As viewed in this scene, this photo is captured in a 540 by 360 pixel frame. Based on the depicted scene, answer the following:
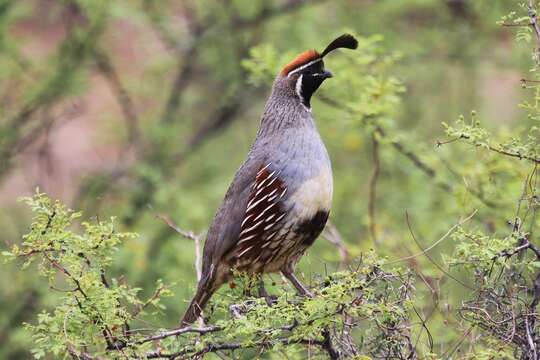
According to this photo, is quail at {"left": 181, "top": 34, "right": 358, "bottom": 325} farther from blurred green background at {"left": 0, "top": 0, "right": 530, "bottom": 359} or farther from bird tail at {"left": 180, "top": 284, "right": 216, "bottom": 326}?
blurred green background at {"left": 0, "top": 0, "right": 530, "bottom": 359}

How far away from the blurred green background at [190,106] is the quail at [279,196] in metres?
1.44

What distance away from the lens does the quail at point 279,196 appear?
441 centimetres

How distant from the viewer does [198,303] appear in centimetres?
439

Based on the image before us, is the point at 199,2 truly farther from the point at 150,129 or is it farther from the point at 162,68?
the point at 150,129

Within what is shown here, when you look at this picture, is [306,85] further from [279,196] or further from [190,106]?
[190,106]

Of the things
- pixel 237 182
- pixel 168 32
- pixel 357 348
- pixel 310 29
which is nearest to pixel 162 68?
pixel 168 32

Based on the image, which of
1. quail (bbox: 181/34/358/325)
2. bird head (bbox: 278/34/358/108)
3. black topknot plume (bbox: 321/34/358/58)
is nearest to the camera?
quail (bbox: 181/34/358/325)

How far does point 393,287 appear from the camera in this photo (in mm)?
3438

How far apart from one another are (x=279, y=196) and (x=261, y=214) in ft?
0.48

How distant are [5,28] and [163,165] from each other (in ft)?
6.09

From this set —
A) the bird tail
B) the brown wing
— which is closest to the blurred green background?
the brown wing

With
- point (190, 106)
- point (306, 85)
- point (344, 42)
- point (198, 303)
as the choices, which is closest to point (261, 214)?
point (198, 303)

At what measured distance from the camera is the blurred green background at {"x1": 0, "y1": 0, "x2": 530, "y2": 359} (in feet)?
23.7

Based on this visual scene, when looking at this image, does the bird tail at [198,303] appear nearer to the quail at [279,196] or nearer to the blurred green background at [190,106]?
the quail at [279,196]
